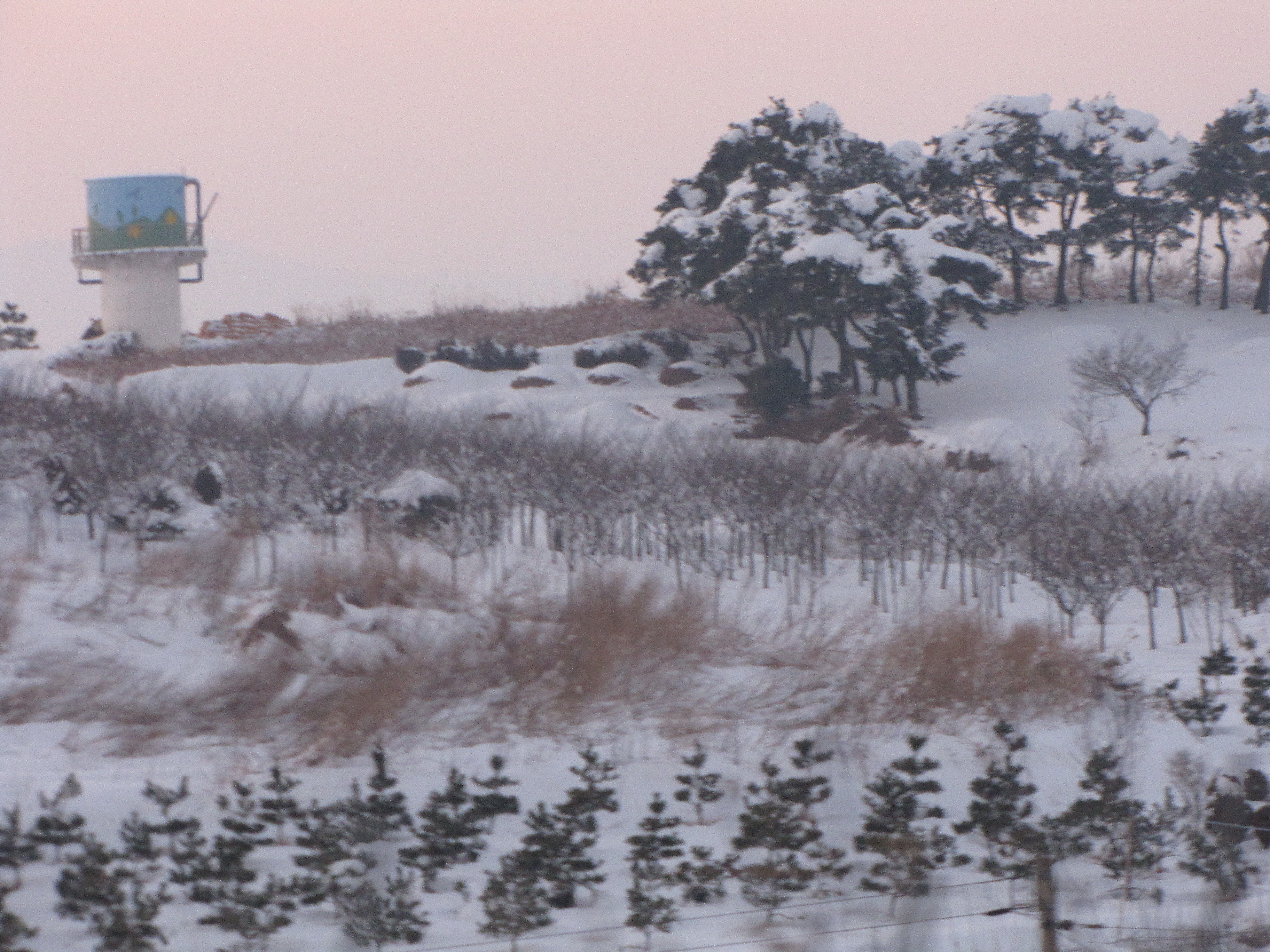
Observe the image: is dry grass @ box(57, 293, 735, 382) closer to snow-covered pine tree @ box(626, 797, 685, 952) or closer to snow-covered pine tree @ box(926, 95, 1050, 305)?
snow-covered pine tree @ box(926, 95, 1050, 305)

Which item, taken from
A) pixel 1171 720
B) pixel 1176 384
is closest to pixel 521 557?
pixel 1171 720

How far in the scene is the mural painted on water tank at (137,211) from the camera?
40344 mm

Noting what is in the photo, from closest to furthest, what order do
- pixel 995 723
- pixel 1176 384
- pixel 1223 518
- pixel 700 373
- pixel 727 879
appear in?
pixel 727 879 < pixel 995 723 < pixel 1223 518 < pixel 1176 384 < pixel 700 373

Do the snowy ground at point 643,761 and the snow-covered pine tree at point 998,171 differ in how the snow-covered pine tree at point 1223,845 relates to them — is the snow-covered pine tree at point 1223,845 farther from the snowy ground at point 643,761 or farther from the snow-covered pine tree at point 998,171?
the snow-covered pine tree at point 998,171

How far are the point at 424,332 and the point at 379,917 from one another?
36.7 metres

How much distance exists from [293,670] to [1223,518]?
14.3 m

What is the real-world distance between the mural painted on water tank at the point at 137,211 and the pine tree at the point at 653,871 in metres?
35.0

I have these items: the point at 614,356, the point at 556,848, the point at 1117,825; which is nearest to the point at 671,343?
the point at 614,356

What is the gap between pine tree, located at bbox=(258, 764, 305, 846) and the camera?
956 cm

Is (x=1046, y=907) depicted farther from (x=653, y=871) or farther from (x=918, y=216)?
(x=918, y=216)

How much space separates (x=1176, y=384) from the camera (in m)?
34.2

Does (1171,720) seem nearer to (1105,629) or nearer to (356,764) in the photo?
(1105,629)

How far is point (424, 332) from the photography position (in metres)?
43.3

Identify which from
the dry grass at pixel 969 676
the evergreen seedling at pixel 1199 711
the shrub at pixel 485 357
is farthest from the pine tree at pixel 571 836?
the shrub at pixel 485 357
